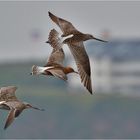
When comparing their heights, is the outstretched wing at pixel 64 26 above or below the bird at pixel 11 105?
above

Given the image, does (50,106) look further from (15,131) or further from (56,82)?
(15,131)

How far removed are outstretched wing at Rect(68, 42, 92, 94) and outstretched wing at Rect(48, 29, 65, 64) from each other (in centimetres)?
19

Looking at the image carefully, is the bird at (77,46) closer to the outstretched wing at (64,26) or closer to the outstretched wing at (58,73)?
the outstretched wing at (64,26)

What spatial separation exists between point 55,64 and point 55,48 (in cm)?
28

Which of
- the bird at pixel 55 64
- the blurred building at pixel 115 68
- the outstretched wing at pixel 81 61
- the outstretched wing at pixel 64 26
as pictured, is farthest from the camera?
the blurred building at pixel 115 68

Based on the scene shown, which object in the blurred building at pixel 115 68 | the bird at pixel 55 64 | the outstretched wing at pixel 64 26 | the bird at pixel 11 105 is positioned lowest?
the blurred building at pixel 115 68

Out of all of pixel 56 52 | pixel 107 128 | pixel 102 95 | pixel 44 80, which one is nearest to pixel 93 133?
pixel 107 128

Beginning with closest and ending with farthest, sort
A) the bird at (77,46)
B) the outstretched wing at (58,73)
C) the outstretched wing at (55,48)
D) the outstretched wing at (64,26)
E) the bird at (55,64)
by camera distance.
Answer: the outstretched wing at (58,73)
the bird at (55,64)
the bird at (77,46)
the outstretched wing at (55,48)
the outstretched wing at (64,26)

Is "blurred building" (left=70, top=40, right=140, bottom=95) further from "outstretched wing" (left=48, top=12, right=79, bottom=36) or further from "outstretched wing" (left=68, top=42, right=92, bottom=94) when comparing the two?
"outstretched wing" (left=68, top=42, right=92, bottom=94)

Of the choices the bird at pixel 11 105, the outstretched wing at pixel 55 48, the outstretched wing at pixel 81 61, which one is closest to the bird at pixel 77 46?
the outstretched wing at pixel 81 61

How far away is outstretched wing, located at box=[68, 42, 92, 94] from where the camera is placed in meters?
14.8

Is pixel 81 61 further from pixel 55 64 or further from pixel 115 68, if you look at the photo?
pixel 115 68

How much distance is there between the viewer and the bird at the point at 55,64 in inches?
572

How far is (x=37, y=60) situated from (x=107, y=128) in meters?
27.0
